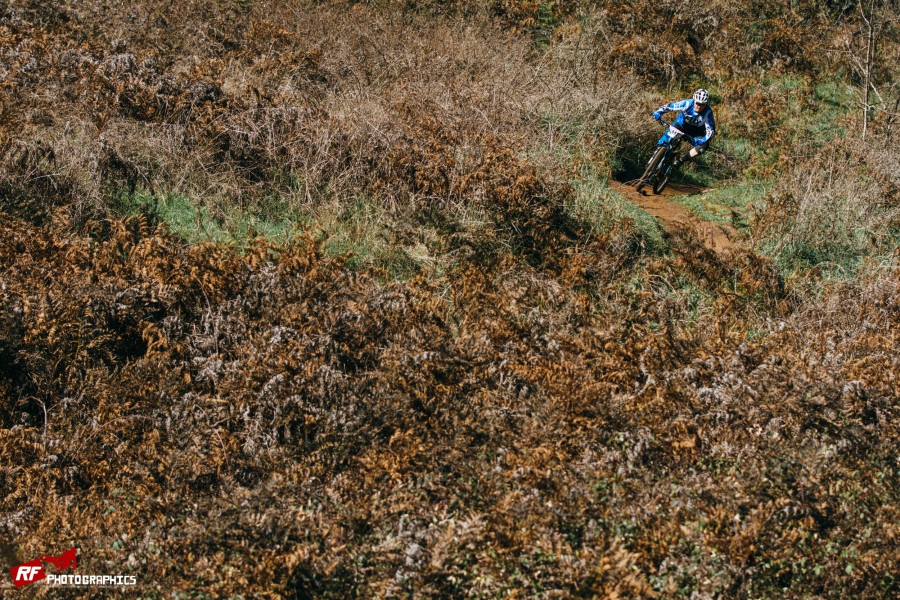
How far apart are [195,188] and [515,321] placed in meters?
3.77

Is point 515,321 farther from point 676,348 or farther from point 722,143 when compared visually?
point 722,143

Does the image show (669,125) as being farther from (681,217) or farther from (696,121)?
(681,217)

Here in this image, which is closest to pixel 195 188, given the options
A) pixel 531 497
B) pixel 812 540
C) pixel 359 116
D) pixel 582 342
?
pixel 359 116

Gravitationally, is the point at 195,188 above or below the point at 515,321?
above

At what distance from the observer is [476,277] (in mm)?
6008

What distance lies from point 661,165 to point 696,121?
71 centimetres

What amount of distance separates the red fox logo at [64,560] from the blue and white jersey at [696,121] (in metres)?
8.05

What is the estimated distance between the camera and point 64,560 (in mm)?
3900

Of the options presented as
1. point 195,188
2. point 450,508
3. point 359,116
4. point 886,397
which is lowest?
point 450,508

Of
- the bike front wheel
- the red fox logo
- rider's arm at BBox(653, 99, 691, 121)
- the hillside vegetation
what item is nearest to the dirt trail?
the bike front wheel

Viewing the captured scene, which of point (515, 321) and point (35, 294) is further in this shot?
point (515, 321)

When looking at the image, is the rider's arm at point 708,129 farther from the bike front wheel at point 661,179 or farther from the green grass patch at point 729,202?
the green grass patch at point 729,202

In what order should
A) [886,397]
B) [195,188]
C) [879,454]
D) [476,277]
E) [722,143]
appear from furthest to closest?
[722,143] < [195,188] < [476,277] < [886,397] < [879,454]

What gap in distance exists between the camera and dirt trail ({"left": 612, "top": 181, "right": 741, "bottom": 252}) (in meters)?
7.34
